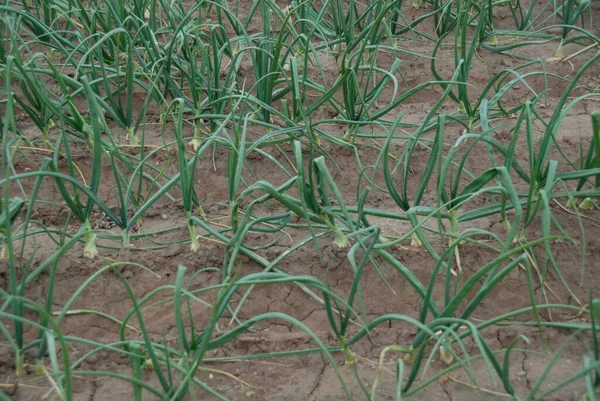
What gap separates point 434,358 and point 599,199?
0.76 m

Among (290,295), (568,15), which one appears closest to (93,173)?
(290,295)

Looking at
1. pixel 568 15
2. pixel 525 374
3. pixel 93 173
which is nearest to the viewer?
pixel 525 374

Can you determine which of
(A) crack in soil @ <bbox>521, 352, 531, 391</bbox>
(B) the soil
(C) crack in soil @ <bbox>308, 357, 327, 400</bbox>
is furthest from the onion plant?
(C) crack in soil @ <bbox>308, 357, 327, 400</bbox>

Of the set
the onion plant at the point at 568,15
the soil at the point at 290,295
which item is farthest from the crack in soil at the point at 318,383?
the onion plant at the point at 568,15

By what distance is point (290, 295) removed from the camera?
74.4 inches

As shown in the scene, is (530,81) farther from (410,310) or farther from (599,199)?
(410,310)

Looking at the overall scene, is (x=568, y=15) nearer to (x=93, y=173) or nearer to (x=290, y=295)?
(x=290, y=295)

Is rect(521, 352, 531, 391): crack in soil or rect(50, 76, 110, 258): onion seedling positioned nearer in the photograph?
rect(521, 352, 531, 391): crack in soil

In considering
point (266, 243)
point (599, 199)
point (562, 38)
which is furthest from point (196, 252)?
point (562, 38)

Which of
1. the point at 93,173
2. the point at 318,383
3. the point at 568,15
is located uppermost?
the point at 568,15

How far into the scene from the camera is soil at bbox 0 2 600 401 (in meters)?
1.62

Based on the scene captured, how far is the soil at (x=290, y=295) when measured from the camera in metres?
1.62

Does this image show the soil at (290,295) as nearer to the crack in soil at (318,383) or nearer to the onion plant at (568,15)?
the crack in soil at (318,383)

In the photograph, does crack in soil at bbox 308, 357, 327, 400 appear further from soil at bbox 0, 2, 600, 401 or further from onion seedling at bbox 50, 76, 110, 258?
onion seedling at bbox 50, 76, 110, 258
